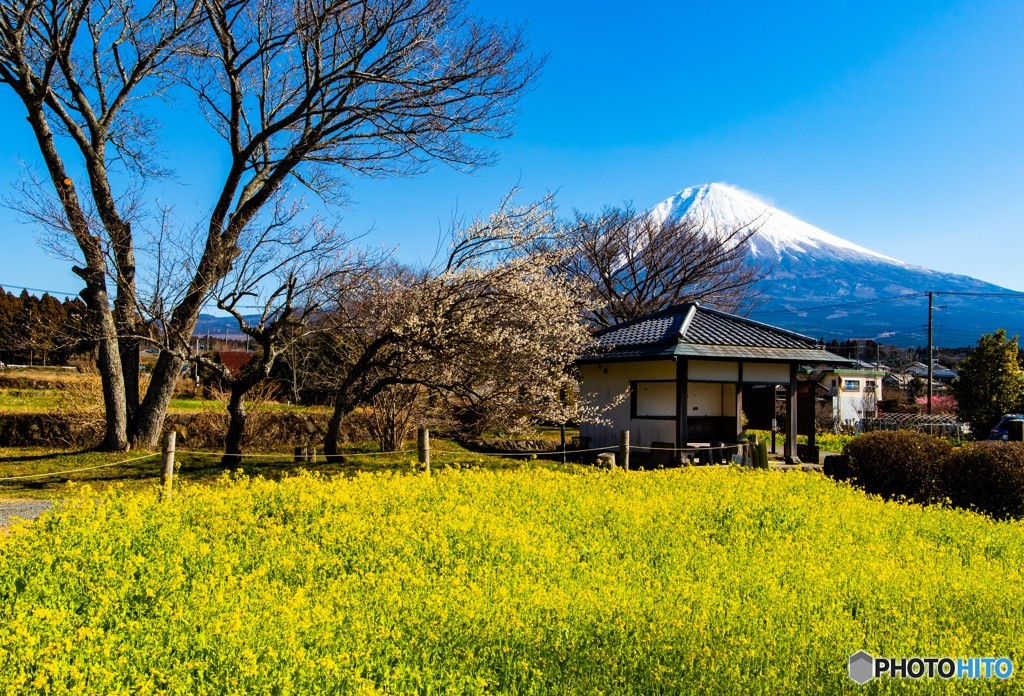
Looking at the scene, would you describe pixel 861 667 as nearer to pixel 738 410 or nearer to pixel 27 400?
pixel 738 410

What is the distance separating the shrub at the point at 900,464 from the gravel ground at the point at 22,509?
1345 centimetres

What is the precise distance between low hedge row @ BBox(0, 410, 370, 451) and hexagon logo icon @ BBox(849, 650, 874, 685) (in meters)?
15.9

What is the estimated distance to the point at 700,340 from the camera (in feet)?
55.6

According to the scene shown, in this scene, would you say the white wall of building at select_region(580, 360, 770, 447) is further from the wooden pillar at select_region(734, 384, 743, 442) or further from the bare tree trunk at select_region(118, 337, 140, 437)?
the bare tree trunk at select_region(118, 337, 140, 437)

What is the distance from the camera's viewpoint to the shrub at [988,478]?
37.3ft

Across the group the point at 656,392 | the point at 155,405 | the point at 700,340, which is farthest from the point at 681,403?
the point at 155,405

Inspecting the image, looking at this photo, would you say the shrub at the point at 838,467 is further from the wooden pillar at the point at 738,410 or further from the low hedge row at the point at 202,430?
the low hedge row at the point at 202,430

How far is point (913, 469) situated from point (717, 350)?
16.3 feet

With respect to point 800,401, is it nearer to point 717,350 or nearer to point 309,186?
point 717,350

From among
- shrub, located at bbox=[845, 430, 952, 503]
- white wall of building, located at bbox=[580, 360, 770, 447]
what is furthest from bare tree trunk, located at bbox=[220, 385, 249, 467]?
shrub, located at bbox=[845, 430, 952, 503]

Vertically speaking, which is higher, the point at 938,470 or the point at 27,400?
the point at 27,400

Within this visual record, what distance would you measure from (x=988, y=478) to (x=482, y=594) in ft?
33.6

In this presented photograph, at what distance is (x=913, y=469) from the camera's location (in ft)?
42.1

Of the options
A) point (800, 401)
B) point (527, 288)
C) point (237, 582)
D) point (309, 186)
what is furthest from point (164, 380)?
point (800, 401)
